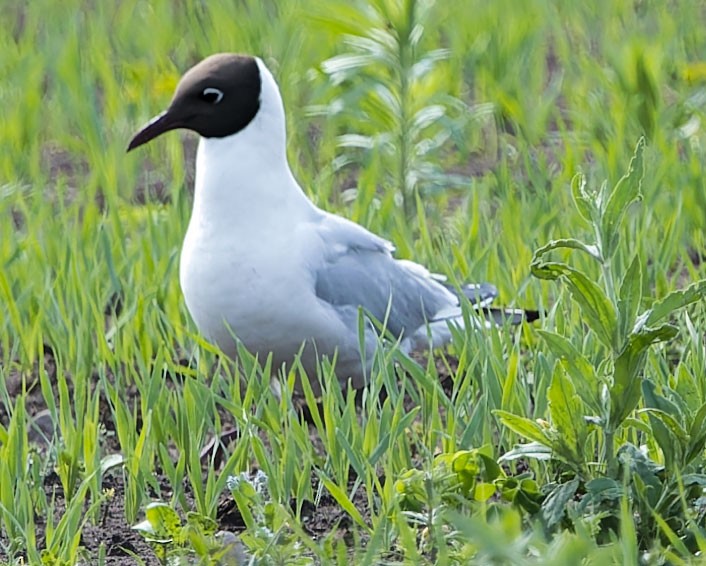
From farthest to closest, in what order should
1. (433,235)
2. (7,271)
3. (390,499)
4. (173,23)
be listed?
(173,23), (433,235), (7,271), (390,499)

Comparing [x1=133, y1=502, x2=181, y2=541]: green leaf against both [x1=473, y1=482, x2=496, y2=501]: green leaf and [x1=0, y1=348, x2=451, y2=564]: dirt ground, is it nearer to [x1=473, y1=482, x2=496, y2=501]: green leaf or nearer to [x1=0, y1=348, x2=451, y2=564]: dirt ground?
[x1=0, y1=348, x2=451, y2=564]: dirt ground

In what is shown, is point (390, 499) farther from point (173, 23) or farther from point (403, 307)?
point (173, 23)

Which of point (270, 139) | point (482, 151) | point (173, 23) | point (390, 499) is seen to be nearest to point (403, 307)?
point (270, 139)

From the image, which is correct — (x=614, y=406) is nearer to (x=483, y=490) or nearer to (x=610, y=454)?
(x=610, y=454)

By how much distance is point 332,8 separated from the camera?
16.2ft

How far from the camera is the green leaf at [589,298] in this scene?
2.52 metres

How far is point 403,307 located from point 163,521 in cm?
136

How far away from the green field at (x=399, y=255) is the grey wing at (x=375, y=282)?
0.17 m

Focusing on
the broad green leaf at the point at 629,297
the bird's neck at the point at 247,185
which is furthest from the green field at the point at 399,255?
the bird's neck at the point at 247,185

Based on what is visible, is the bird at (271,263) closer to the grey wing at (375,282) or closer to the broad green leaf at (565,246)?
the grey wing at (375,282)

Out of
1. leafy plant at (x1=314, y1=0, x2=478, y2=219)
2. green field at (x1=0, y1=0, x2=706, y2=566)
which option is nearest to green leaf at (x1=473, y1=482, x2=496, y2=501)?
green field at (x1=0, y1=0, x2=706, y2=566)

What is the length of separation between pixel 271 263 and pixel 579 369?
121 centimetres

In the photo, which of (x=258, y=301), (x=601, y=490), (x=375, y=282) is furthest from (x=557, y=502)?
(x=375, y=282)

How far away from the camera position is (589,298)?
2.55 meters
